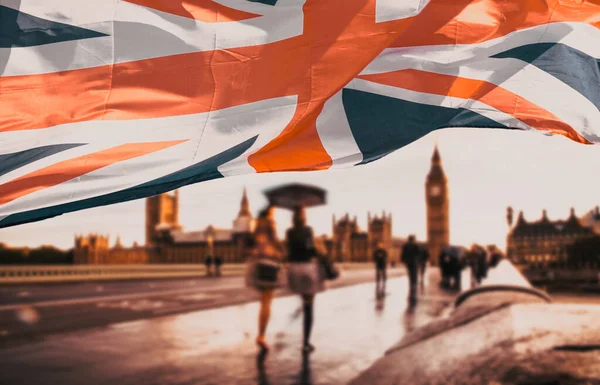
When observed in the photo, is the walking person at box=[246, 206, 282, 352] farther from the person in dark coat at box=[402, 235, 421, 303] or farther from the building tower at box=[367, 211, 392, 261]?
the building tower at box=[367, 211, 392, 261]

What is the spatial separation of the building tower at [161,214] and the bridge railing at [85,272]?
4348 inches

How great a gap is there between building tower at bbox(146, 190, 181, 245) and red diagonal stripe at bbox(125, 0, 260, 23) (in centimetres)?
15082

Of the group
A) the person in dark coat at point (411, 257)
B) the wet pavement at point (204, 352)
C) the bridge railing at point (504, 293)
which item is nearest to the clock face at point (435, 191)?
the person in dark coat at point (411, 257)

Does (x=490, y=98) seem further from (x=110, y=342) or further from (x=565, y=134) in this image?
(x=110, y=342)

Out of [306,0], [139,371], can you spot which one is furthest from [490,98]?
[139,371]

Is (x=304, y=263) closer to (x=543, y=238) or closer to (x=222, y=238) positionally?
(x=543, y=238)

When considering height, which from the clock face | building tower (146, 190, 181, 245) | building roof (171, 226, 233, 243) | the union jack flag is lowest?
the union jack flag

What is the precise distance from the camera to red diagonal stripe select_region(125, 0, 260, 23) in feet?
9.11

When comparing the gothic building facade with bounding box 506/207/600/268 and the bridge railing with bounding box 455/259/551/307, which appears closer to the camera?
Answer: the bridge railing with bounding box 455/259/551/307

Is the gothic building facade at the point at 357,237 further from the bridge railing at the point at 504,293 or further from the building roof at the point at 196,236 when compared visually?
the bridge railing at the point at 504,293

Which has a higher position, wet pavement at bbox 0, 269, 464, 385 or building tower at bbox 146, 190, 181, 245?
building tower at bbox 146, 190, 181, 245

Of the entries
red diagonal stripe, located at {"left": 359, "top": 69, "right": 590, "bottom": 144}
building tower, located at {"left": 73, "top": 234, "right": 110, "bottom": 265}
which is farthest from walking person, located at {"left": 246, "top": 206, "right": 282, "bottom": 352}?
building tower, located at {"left": 73, "top": 234, "right": 110, "bottom": 265}

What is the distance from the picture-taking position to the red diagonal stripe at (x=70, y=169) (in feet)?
8.25

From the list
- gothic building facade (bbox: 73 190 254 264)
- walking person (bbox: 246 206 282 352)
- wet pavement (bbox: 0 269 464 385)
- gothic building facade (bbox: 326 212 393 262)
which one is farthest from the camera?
gothic building facade (bbox: 326 212 393 262)
